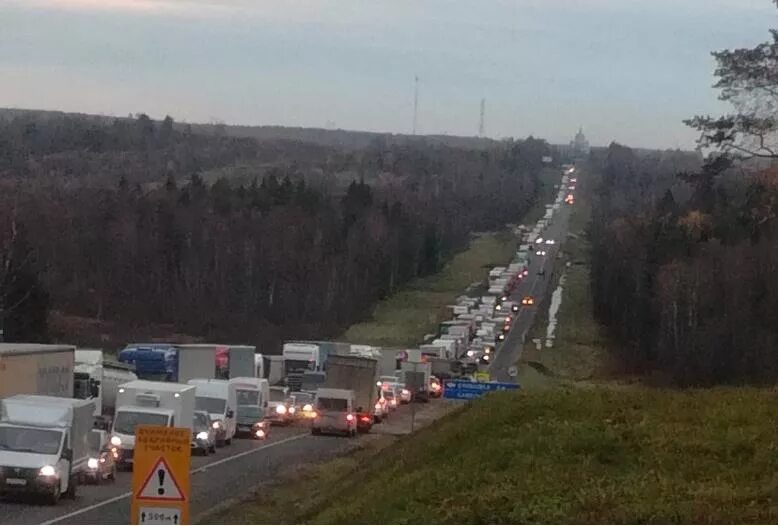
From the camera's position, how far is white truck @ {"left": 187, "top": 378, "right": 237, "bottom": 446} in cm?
3962

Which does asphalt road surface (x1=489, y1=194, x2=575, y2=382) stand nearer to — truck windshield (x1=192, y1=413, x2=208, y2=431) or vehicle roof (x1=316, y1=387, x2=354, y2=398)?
vehicle roof (x1=316, y1=387, x2=354, y2=398)

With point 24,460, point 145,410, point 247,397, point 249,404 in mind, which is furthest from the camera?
point 249,404

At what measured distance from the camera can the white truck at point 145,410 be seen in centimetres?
3241

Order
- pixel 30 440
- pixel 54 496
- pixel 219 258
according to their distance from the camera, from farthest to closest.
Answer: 1. pixel 219 258
2. pixel 30 440
3. pixel 54 496

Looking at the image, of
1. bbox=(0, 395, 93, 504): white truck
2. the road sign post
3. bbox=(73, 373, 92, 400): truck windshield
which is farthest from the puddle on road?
the road sign post

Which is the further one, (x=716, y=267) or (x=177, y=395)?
(x=716, y=267)

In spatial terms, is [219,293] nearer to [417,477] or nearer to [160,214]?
[160,214]

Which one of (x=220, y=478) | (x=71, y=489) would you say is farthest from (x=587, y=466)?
(x=220, y=478)

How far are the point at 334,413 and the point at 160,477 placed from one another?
3612cm

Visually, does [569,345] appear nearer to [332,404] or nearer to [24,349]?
[332,404]

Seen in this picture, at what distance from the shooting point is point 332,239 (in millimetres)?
112750

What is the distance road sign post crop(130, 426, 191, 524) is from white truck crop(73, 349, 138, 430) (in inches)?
1180

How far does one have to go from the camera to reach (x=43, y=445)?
1003 inches

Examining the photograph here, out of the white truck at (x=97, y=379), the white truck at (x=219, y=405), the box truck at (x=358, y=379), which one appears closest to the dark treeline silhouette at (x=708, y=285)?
the box truck at (x=358, y=379)
